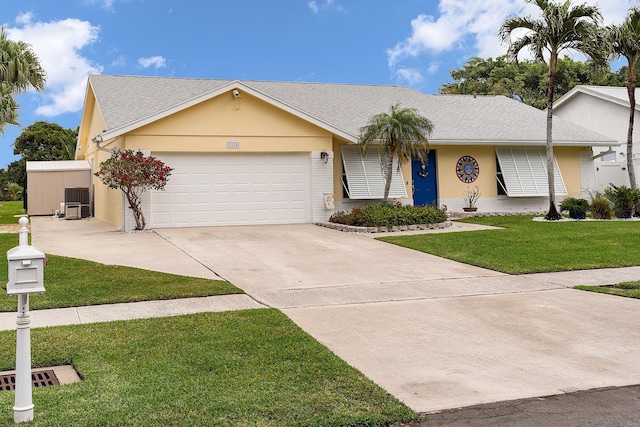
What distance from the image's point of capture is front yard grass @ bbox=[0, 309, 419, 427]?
12.6 feet

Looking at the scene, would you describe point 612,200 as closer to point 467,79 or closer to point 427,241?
point 427,241

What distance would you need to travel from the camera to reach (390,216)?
1612 centimetres

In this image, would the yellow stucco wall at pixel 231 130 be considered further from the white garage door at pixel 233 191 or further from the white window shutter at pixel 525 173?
the white window shutter at pixel 525 173

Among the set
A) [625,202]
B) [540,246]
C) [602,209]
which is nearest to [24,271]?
[540,246]

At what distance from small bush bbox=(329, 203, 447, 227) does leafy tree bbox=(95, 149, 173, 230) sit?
530 cm

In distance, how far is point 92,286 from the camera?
28.3 feet

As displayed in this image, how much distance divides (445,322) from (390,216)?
9.61m

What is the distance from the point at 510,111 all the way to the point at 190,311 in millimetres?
20848

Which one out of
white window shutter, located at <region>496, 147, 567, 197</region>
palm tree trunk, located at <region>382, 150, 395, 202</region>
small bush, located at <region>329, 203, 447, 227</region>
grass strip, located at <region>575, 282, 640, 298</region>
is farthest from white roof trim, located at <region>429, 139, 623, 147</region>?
A: grass strip, located at <region>575, 282, 640, 298</region>

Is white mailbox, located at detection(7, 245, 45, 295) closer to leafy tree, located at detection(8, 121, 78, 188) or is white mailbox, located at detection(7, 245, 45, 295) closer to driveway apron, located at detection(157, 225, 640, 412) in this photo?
driveway apron, located at detection(157, 225, 640, 412)

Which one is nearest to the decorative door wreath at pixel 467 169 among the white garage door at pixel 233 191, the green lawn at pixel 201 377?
the white garage door at pixel 233 191

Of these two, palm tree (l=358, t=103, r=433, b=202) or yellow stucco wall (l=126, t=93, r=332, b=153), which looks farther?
palm tree (l=358, t=103, r=433, b=202)

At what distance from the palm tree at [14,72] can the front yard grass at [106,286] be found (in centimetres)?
1160

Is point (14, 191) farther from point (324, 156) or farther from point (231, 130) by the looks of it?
point (324, 156)
